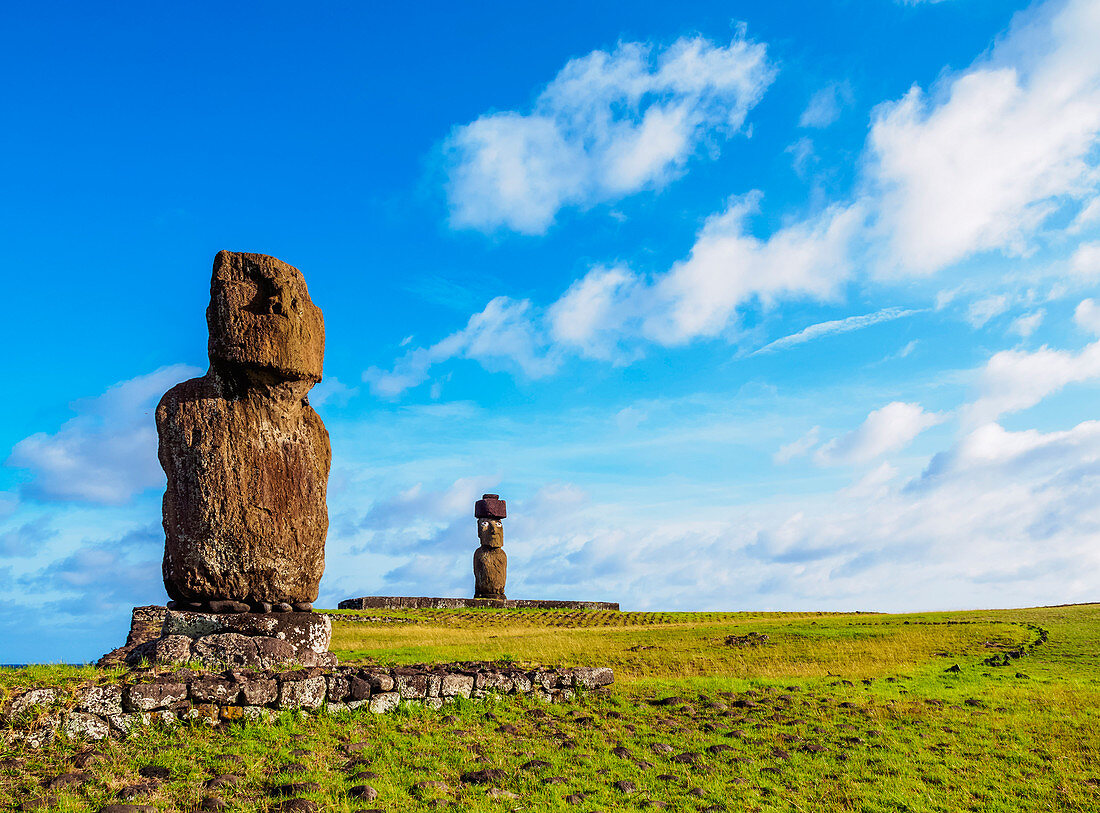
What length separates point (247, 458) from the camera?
37.0 feet

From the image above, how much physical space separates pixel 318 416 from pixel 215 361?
6.06 ft

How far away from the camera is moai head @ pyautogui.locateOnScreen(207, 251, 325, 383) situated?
11344mm

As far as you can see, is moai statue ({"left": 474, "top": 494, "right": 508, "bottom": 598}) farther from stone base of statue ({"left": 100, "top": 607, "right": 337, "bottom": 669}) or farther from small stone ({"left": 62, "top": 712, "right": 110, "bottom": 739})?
small stone ({"left": 62, "top": 712, "right": 110, "bottom": 739})

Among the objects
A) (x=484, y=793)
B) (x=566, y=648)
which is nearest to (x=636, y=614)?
(x=566, y=648)

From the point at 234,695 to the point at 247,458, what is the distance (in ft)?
12.0

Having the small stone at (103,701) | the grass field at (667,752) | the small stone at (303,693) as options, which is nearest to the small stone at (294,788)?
the grass field at (667,752)

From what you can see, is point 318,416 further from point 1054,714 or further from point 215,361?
point 1054,714

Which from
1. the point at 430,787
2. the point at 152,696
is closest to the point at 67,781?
the point at 152,696

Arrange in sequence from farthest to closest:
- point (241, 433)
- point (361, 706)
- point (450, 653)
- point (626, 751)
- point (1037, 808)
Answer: point (450, 653) < point (241, 433) < point (361, 706) < point (626, 751) < point (1037, 808)

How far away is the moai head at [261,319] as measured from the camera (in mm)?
11344

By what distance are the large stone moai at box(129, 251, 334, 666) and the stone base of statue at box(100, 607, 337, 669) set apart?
15 mm

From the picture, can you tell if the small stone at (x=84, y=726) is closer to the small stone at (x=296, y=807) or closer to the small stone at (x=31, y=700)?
the small stone at (x=31, y=700)

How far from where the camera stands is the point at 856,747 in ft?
31.9

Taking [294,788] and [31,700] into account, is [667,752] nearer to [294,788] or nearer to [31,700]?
[294,788]
